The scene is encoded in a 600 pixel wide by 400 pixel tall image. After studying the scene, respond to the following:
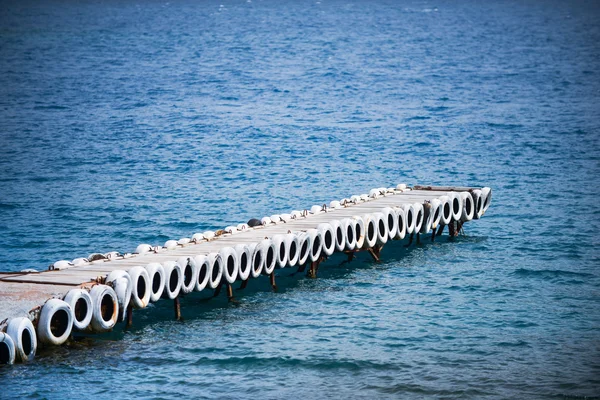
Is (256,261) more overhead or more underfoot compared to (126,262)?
more underfoot

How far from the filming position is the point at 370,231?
→ 1275 inches

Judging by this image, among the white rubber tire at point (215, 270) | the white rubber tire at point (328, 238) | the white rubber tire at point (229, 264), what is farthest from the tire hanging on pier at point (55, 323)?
the white rubber tire at point (328, 238)

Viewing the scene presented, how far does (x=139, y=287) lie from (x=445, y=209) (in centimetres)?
1601

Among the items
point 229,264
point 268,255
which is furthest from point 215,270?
point 268,255

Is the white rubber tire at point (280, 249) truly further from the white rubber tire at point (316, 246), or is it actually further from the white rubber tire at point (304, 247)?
the white rubber tire at point (316, 246)

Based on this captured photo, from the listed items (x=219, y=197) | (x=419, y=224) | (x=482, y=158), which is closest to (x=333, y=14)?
(x=482, y=158)

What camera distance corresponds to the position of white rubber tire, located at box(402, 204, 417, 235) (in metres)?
34.3

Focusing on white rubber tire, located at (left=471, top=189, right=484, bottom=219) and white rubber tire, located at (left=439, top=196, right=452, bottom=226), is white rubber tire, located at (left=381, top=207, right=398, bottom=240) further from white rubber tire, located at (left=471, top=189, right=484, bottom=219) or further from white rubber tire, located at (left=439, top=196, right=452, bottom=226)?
white rubber tire, located at (left=471, top=189, right=484, bottom=219)

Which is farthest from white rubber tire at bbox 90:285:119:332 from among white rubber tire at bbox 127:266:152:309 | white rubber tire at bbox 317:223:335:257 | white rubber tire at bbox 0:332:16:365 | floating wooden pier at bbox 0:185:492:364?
white rubber tire at bbox 317:223:335:257

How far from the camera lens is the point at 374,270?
32.8m

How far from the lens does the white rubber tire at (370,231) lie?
1268 inches

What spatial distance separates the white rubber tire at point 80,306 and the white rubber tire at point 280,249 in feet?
24.6

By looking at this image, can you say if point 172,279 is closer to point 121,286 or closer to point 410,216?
point 121,286

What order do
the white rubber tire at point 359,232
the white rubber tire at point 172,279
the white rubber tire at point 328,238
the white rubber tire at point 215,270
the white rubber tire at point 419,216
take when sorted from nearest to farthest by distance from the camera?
the white rubber tire at point 172,279 < the white rubber tire at point 215,270 < the white rubber tire at point 328,238 < the white rubber tire at point 359,232 < the white rubber tire at point 419,216
